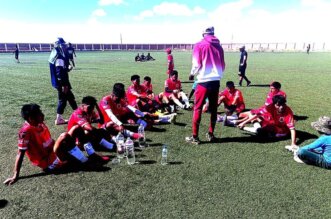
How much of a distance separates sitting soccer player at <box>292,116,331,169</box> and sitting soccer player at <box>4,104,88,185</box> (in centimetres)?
413

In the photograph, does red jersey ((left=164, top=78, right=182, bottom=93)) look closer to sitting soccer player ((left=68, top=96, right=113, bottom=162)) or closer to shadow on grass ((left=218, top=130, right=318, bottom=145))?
shadow on grass ((left=218, top=130, right=318, bottom=145))

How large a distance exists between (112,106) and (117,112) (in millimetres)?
237

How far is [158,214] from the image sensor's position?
3723 mm

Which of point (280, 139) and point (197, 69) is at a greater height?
point (197, 69)

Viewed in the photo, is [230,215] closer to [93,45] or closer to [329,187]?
[329,187]

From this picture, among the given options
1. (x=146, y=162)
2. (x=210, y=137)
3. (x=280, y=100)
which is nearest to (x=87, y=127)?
(x=146, y=162)

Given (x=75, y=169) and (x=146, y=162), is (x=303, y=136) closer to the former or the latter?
(x=146, y=162)

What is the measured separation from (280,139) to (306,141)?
1.90ft

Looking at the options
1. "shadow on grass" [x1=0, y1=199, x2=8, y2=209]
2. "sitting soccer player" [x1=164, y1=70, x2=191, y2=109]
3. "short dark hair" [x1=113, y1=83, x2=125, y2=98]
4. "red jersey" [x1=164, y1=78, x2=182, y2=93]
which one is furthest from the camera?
"red jersey" [x1=164, y1=78, x2=182, y2=93]

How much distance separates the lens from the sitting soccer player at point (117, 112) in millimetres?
6410

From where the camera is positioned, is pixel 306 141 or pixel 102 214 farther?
pixel 306 141

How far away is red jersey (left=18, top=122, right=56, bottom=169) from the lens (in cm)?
444

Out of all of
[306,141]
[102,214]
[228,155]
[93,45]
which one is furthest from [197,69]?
[93,45]

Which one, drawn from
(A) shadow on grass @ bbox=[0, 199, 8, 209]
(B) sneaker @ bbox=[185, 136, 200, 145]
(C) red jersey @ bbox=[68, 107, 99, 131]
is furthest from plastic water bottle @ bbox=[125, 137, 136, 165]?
(A) shadow on grass @ bbox=[0, 199, 8, 209]
